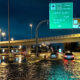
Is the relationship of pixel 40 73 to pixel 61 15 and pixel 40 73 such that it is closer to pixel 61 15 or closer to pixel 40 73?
pixel 40 73

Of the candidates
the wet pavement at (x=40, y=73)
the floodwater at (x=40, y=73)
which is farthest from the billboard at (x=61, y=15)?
the wet pavement at (x=40, y=73)

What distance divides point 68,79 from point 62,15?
24.8 meters

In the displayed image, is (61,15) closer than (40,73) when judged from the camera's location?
No

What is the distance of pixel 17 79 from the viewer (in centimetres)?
1558

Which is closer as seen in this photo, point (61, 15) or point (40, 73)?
point (40, 73)

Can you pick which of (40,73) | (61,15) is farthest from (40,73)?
(61,15)

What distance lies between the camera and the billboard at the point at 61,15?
38500 millimetres

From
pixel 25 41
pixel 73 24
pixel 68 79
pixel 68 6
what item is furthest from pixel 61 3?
pixel 25 41

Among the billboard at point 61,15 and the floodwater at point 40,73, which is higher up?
the billboard at point 61,15

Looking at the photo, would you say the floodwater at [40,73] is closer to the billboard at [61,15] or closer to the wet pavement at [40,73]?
the wet pavement at [40,73]

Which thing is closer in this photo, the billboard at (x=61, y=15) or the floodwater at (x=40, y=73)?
the floodwater at (x=40, y=73)

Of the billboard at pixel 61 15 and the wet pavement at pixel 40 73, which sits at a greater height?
the billboard at pixel 61 15

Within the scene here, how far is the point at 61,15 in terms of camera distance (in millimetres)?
39312

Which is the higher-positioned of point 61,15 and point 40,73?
point 61,15
